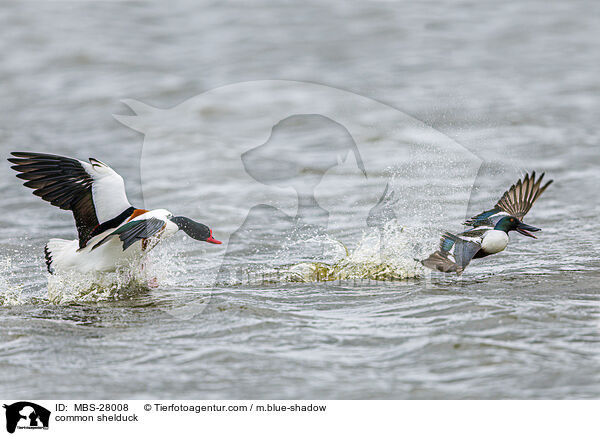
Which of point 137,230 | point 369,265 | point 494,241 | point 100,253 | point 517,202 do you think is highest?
point 517,202

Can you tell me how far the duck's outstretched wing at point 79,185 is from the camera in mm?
7043

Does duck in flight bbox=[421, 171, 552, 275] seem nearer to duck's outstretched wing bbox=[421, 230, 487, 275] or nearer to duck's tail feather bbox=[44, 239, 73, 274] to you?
duck's outstretched wing bbox=[421, 230, 487, 275]

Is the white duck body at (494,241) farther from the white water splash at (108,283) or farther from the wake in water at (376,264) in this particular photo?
the white water splash at (108,283)

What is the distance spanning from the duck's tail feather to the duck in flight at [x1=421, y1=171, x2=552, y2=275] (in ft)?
11.2

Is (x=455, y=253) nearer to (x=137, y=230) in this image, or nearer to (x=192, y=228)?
(x=192, y=228)

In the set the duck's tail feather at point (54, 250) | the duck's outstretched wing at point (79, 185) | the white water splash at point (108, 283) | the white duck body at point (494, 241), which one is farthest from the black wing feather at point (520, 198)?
the duck's tail feather at point (54, 250)

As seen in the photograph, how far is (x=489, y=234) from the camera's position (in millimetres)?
7418

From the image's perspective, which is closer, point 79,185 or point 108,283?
point 79,185

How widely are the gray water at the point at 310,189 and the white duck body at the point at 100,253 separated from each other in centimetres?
21

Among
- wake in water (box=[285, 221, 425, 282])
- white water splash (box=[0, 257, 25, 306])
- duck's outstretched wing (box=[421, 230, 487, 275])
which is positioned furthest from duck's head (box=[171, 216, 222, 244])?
duck's outstretched wing (box=[421, 230, 487, 275])

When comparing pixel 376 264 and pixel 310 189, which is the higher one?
pixel 310 189
